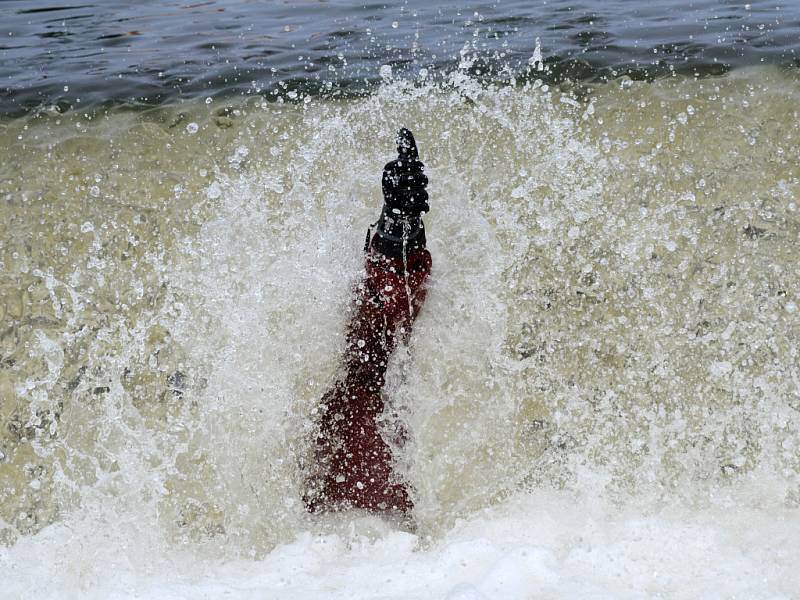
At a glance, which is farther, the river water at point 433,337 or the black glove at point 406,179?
the river water at point 433,337

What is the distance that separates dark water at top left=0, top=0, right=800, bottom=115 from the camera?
368cm

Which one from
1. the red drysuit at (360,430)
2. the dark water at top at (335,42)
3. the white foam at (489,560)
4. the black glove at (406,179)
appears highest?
the dark water at top at (335,42)

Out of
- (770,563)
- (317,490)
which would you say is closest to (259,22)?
(317,490)

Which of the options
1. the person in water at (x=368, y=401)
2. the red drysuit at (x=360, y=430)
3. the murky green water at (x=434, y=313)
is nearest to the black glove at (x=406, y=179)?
the person in water at (x=368, y=401)

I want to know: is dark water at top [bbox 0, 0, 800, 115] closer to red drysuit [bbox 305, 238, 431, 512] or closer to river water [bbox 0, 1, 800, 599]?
river water [bbox 0, 1, 800, 599]

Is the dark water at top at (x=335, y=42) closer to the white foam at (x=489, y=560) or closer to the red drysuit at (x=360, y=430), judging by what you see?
the red drysuit at (x=360, y=430)

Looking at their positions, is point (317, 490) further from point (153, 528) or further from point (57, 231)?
point (57, 231)

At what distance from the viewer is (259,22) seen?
17.1ft

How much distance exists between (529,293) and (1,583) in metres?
2.16

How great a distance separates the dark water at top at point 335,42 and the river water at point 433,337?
0.61 feet

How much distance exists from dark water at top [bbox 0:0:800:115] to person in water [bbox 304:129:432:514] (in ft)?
4.47

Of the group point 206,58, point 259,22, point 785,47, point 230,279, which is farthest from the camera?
point 259,22

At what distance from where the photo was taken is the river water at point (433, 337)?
287cm

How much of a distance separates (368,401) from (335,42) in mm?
2490
